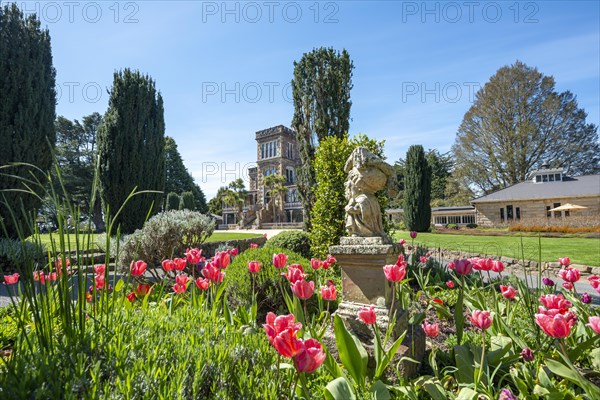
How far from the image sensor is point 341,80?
38.9 feet

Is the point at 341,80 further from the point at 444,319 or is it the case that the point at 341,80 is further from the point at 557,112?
the point at 557,112

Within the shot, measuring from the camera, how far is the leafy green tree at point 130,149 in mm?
12453

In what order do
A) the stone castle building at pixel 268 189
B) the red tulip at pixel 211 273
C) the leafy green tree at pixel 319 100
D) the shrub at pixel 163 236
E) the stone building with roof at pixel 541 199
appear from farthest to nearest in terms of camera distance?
1. the stone castle building at pixel 268 189
2. the stone building with roof at pixel 541 199
3. the leafy green tree at pixel 319 100
4. the shrub at pixel 163 236
5. the red tulip at pixel 211 273

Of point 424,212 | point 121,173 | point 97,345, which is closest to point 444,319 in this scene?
point 97,345

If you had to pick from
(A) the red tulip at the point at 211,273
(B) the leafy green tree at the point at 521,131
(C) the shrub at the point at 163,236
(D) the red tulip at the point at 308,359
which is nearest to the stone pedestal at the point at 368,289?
(A) the red tulip at the point at 211,273

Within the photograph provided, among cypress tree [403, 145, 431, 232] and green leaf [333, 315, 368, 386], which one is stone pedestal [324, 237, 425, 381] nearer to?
green leaf [333, 315, 368, 386]

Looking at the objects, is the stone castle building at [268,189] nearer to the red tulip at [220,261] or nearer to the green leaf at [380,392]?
the red tulip at [220,261]

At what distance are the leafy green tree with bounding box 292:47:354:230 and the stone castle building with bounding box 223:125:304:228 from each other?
29330mm

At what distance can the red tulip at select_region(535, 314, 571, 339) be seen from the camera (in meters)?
1.71

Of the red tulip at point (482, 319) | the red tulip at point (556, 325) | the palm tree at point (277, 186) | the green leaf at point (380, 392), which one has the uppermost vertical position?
the palm tree at point (277, 186)

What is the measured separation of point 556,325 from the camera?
174 centimetres

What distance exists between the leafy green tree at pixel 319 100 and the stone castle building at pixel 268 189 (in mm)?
29330

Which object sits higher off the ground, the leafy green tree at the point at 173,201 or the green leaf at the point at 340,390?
the leafy green tree at the point at 173,201

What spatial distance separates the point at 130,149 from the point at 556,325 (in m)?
14.5
